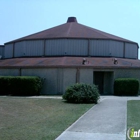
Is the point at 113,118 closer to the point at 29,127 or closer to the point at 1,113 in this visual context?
the point at 29,127

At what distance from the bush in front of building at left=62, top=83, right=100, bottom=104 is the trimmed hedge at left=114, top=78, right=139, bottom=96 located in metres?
8.33

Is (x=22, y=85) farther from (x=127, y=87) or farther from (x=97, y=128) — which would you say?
(x=97, y=128)

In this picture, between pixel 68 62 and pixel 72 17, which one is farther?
pixel 72 17

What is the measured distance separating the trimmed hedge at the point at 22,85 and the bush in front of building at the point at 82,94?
734 centimetres

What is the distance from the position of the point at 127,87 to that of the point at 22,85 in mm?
9443

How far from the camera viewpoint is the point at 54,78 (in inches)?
1094

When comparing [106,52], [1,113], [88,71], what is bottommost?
[1,113]

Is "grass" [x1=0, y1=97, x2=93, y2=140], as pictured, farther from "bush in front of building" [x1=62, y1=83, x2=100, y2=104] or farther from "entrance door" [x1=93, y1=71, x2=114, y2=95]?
"entrance door" [x1=93, y1=71, x2=114, y2=95]

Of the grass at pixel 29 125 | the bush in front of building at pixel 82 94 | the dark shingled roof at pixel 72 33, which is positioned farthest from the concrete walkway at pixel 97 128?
the dark shingled roof at pixel 72 33

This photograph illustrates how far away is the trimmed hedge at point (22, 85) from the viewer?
25875 millimetres

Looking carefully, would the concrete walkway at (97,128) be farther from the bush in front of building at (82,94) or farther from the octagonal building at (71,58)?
the octagonal building at (71,58)

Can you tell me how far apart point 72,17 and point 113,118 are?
30877 millimetres

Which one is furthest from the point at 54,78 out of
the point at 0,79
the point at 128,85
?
the point at 128,85

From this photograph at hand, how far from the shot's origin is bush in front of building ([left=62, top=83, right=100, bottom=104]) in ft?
61.6
